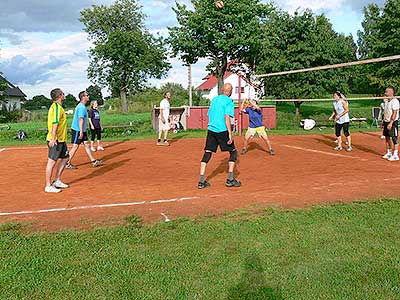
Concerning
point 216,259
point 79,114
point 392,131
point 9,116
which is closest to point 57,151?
point 79,114

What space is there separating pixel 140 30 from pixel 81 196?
65183 millimetres

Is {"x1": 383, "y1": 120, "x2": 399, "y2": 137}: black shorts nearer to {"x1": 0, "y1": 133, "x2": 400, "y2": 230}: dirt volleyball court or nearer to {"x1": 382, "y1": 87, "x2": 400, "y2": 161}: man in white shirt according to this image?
{"x1": 382, "y1": 87, "x2": 400, "y2": 161}: man in white shirt

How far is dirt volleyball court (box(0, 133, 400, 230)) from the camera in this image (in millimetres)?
6754

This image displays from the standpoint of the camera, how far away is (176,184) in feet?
29.5

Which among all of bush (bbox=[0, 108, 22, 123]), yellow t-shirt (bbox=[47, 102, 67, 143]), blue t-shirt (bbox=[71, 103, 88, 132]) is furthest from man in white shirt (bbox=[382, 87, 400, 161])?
bush (bbox=[0, 108, 22, 123])

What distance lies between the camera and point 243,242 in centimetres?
521

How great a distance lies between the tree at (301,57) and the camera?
35.8m

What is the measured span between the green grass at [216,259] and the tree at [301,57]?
30.8 m

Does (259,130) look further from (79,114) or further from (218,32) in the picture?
(218,32)

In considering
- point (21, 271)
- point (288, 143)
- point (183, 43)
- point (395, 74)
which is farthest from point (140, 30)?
point (21, 271)

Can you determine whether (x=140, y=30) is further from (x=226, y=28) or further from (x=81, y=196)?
(x=81, y=196)

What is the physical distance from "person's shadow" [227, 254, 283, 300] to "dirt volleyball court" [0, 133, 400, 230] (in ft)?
7.07

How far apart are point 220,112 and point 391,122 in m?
5.46

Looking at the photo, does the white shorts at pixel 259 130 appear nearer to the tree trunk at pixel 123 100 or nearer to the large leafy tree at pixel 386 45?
the large leafy tree at pixel 386 45
